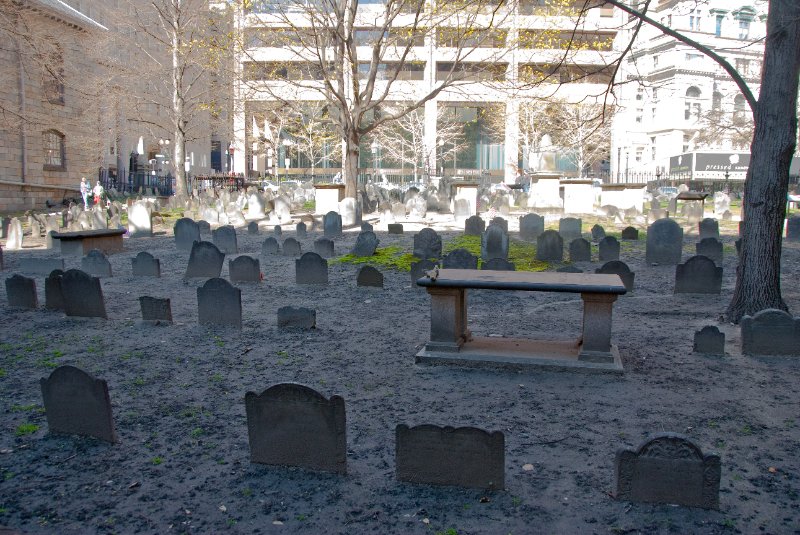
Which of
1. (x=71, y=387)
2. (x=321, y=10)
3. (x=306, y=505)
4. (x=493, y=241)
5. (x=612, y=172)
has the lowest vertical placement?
(x=306, y=505)

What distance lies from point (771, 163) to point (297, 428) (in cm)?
625

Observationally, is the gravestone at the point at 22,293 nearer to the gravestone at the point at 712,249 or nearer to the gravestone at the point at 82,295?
the gravestone at the point at 82,295

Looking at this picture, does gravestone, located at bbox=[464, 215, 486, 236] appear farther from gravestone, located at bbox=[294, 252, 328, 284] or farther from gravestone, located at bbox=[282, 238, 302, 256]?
gravestone, located at bbox=[294, 252, 328, 284]

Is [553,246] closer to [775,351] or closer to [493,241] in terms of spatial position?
[493,241]

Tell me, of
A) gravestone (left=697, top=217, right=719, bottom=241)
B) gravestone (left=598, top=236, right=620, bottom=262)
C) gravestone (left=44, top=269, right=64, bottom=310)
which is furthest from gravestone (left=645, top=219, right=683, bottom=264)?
gravestone (left=44, top=269, right=64, bottom=310)

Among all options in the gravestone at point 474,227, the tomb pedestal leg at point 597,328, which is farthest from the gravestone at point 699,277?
the gravestone at point 474,227

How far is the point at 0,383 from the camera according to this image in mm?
6293

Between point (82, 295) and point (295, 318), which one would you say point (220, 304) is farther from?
point (82, 295)

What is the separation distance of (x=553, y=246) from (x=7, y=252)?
12465mm

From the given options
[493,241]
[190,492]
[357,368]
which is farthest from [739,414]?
[493,241]

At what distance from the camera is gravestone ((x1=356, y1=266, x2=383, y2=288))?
1094 cm

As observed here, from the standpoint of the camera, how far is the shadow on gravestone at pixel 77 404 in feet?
15.8

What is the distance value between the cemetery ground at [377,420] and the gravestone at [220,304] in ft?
0.75

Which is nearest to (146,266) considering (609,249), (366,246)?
(366,246)
